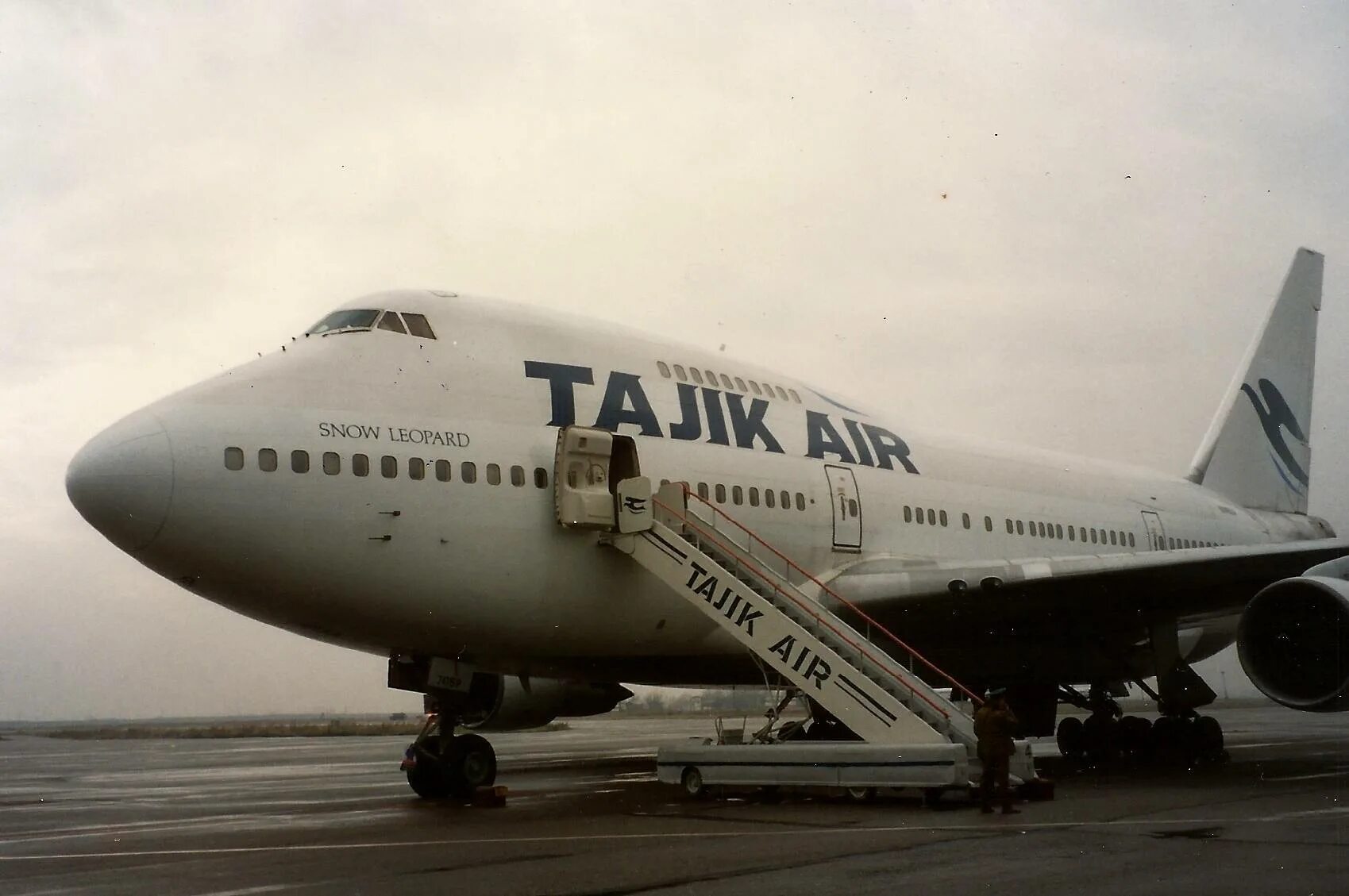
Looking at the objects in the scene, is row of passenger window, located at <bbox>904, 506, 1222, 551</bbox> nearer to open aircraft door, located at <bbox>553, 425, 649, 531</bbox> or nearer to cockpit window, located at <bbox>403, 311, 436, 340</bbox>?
open aircraft door, located at <bbox>553, 425, 649, 531</bbox>

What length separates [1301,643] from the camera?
12.6m

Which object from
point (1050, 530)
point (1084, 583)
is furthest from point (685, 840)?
point (1050, 530)

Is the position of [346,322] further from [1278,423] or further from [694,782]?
[1278,423]

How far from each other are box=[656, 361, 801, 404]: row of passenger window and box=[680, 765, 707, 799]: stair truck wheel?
4459 millimetres

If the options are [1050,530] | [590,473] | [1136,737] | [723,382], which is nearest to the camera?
[590,473]

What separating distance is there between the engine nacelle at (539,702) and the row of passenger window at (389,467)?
4.46 m

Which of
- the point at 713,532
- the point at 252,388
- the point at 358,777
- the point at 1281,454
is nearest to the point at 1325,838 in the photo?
the point at 713,532

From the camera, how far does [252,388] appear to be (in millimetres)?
11312

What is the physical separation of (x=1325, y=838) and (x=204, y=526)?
28.0 feet

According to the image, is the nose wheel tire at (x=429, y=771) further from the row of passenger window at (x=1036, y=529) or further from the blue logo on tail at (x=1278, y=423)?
the blue logo on tail at (x=1278, y=423)

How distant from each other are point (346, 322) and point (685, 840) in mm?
6590

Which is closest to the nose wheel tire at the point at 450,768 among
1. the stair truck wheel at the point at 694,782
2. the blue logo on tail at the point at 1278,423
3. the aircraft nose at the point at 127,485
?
the stair truck wheel at the point at 694,782

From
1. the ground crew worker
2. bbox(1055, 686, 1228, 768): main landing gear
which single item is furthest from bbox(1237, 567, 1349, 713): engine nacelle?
bbox(1055, 686, 1228, 768): main landing gear

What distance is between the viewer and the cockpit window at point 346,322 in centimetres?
1269
